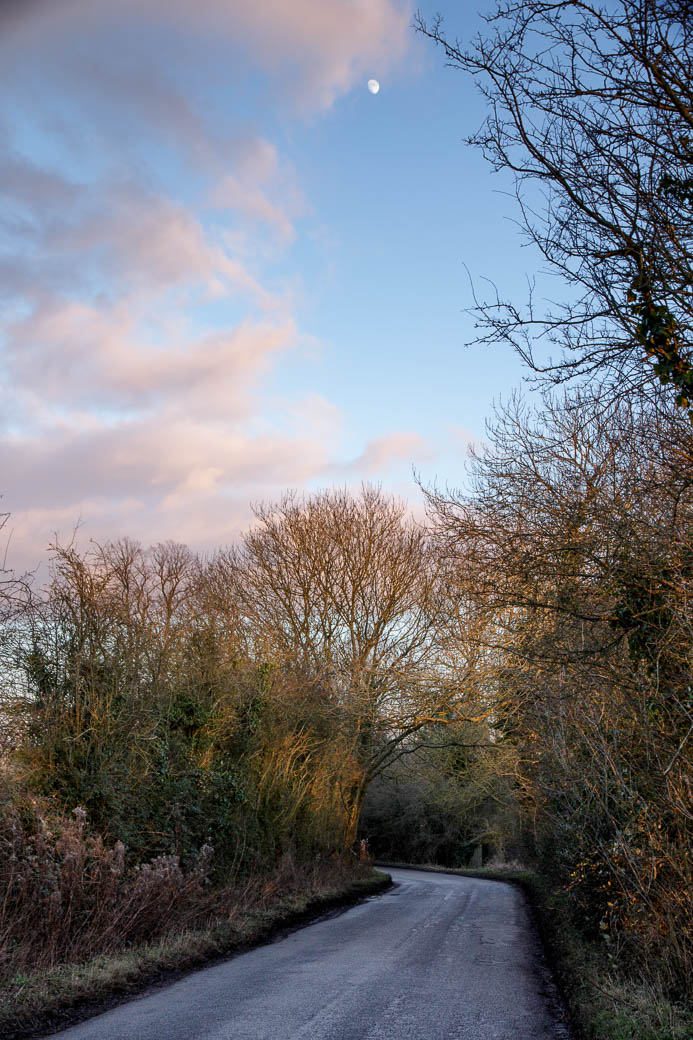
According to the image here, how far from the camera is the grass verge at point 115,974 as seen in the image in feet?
22.4

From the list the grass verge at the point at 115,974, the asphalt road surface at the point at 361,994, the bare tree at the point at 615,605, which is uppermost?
the bare tree at the point at 615,605

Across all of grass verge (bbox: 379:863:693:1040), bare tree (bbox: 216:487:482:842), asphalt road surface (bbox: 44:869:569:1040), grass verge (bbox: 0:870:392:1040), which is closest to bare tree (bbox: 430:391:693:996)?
grass verge (bbox: 379:863:693:1040)

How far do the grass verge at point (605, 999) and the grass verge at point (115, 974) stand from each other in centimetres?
436

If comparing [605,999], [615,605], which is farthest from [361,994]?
[615,605]

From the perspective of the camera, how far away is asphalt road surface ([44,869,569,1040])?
267 inches

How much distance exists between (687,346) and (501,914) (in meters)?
15.9

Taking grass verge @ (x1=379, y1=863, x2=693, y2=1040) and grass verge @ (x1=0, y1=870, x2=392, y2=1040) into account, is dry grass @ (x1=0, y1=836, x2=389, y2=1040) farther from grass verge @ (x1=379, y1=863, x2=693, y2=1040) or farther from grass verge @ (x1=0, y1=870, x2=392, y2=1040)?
grass verge @ (x1=379, y1=863, x2=693, y2=1040)

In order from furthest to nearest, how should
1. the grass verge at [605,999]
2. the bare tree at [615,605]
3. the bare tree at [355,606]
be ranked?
1. the bare tree at [355,606]
2. the bare tree at [615,605]
3. the grass verge at [605,999]

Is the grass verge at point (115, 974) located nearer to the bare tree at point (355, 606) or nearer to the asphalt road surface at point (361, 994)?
the asphalt road surface at point (361, 994)

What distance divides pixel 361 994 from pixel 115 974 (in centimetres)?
257

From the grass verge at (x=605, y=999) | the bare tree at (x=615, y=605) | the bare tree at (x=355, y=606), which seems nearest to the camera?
the grass verge at (x=605, y=999)

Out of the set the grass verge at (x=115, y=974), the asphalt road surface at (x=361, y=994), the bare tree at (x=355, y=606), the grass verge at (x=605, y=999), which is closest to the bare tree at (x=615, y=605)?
the grass verge at (x=605, y=999)

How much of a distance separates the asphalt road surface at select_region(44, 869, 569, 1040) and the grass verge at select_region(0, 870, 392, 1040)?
0.29 metres

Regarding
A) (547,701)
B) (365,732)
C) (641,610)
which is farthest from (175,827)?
(365,732)
